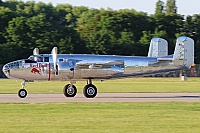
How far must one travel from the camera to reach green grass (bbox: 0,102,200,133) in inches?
858

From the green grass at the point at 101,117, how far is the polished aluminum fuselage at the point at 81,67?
5.76 m

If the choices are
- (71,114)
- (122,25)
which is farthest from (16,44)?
(71,114)

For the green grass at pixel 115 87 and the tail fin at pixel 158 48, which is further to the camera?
the green grass at pixel 115 87

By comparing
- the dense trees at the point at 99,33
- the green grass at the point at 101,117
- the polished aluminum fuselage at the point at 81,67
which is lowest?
the green grass at the point at 101,117

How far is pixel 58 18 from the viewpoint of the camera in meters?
155

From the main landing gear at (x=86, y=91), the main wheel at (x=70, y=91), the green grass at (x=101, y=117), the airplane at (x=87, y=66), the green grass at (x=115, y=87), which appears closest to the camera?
the green grass at (x=101, y=117)

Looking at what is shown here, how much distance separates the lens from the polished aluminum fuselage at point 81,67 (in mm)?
37188

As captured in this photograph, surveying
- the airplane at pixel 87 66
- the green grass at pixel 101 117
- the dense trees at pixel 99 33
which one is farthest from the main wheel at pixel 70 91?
the dense trees at pixel 99 33

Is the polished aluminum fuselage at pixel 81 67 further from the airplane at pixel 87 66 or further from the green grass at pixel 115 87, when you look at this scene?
the green grass at pixel 115 87

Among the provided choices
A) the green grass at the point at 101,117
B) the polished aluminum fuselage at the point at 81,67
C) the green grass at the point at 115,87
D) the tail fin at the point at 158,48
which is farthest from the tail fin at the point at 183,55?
the green grass at the point at 115,87

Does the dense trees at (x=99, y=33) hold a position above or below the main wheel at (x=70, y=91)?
above

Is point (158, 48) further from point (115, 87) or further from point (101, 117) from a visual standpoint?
point (101, 117)

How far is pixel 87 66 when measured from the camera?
38.1 meters

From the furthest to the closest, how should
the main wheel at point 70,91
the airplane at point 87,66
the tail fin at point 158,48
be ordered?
the tail fin at point 158,48 < the main wheel at point 70,91 < the airplane at point 87,66
